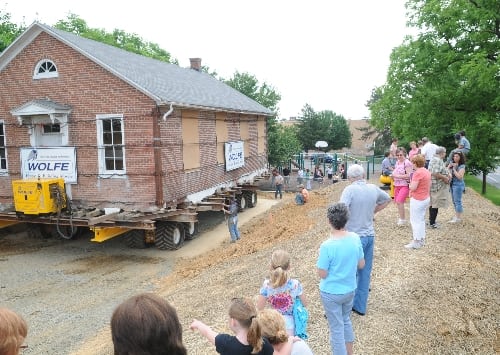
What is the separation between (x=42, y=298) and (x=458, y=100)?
1819 centimetres

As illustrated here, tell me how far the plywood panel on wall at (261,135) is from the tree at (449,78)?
6.45 m

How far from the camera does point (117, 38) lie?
1672 inches

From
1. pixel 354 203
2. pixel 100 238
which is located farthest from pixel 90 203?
pixel 354 203

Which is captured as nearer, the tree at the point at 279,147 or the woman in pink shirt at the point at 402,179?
the woman in pink shirt at the point at 402,179

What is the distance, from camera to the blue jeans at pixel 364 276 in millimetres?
5410

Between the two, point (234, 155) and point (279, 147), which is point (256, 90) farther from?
point (234, 155)

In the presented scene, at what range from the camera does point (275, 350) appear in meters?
3.15

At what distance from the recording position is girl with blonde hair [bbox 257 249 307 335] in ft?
13.2

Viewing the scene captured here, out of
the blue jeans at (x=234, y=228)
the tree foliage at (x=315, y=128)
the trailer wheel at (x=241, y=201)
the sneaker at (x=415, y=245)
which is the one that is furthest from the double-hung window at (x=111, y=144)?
the tree foliage at (x=315, y=128)

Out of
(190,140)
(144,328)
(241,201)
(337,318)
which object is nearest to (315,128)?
(241,201)

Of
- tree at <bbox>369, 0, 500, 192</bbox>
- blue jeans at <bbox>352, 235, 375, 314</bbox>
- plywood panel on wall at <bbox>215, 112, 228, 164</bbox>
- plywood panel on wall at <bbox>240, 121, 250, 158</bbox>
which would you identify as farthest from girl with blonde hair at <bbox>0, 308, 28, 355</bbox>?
plywood panel on wall at <bbox>240, 121, 250, 158</bbox>

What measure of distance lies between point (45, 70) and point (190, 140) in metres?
5.03

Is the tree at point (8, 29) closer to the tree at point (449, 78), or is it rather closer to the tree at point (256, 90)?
the tree at point (256, 90)

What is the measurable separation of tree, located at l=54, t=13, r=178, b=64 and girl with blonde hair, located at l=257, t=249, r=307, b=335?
3615cm
